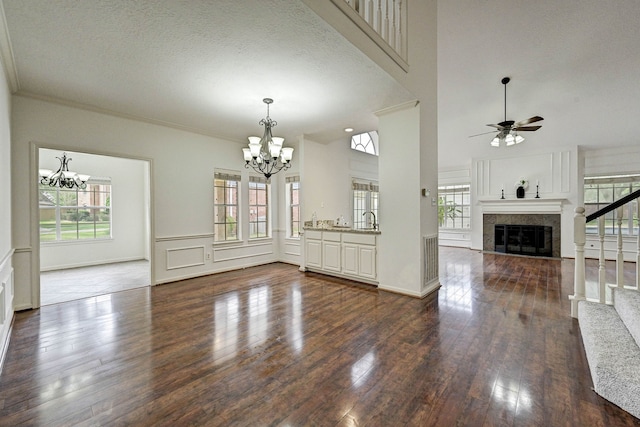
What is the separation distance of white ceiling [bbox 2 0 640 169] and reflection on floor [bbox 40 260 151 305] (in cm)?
290

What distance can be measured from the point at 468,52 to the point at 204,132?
4.98 metres

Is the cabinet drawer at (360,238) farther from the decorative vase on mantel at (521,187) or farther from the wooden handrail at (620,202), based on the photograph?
the decorative vase on mantel at (521,187)

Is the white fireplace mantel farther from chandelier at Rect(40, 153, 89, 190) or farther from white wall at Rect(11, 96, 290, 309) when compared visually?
chandelier at Rect(40, 153, 89, 190)

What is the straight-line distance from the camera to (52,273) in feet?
18.3

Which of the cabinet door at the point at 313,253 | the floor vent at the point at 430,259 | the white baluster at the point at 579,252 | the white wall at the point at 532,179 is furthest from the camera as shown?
the white wall at the point at 532,179

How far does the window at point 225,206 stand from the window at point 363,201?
10.4 feet

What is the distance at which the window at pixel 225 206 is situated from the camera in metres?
5.64

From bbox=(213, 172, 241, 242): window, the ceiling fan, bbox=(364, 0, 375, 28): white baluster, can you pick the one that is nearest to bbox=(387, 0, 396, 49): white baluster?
bbox=(364, 0, 375, 28): white baluster

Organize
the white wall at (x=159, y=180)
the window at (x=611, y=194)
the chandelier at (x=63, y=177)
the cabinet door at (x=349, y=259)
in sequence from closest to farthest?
1. the white wall at (x=159, y=180)
2. the cabinet door at (x=349, y=259)
3. the chandelier at (x=63, y=177)
4. the window at (x=611, y=194)

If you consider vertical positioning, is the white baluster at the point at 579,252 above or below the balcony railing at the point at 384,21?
below

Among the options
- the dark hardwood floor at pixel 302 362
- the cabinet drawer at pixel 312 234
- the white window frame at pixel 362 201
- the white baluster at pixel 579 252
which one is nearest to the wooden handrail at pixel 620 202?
the white baluster at pixel 579 252

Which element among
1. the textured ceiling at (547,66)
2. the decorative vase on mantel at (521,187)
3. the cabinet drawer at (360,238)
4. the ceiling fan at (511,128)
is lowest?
the cabinet drawer at (360,238)

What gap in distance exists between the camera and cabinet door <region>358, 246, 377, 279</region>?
455 cm

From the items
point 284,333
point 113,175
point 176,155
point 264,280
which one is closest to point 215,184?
point 176,155
